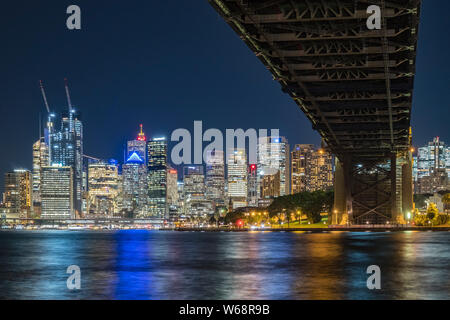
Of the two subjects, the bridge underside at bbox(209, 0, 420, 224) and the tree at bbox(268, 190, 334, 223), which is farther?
the tree at bbox(268, 190, 334, 223)

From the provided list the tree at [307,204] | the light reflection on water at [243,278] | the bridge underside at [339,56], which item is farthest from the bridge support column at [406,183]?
the light reflection on water at [243,278]

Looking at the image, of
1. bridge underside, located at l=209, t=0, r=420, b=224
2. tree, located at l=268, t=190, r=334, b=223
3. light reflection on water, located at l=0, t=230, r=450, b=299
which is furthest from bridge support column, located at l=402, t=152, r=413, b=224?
light reflection on water, located at l=0, t=230, r=450, b=299

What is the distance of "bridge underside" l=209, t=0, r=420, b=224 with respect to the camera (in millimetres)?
35578

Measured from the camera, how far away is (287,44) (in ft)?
137

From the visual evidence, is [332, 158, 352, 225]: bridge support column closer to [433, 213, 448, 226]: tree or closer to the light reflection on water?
[433, 213, 448, 226]: tree

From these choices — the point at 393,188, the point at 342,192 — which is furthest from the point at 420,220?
the point at 393,188

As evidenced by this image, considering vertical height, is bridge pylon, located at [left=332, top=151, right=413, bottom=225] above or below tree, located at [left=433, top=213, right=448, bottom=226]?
above

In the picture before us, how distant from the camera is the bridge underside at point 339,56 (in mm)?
35578

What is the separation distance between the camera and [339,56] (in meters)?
45.0

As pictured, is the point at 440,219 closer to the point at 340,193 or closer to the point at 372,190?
the point at 372,190

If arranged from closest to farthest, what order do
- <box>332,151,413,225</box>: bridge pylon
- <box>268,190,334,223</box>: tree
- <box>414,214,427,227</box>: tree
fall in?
<box>332,151,413,225</box>: bridge pylon < <box>414,214,427,227</box>: tree < <box>268,190,334,223</box>: tree
